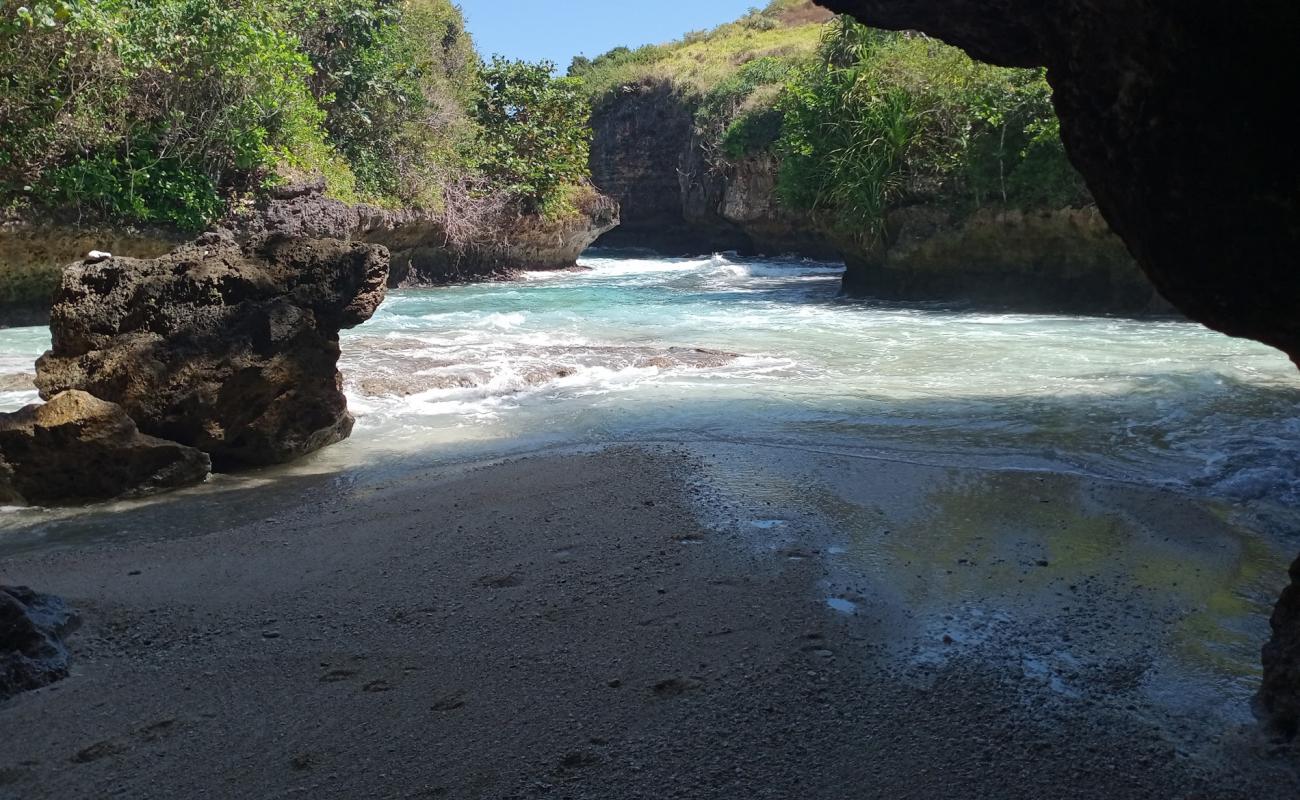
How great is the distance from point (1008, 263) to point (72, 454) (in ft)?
49.7

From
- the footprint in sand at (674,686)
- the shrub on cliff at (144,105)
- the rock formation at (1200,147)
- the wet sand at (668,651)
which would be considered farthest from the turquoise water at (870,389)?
the shrub on cliff at (144,105)

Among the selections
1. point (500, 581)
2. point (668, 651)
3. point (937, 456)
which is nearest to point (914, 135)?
point (937, 456)

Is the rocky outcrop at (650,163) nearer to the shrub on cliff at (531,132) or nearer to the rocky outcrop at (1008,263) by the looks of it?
the shrub on cliff at (531,132)

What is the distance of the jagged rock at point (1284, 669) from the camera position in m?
2.60

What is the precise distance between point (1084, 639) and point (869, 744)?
108cm

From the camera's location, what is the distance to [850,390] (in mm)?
8797

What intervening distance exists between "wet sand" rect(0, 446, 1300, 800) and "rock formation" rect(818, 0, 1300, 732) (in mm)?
665

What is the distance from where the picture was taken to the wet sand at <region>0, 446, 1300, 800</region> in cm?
256

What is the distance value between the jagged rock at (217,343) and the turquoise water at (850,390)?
478mm

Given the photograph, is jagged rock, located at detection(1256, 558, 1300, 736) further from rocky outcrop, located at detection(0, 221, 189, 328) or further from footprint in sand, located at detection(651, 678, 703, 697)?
rocky outcrop, located at detection(0, 221, 189, 328)

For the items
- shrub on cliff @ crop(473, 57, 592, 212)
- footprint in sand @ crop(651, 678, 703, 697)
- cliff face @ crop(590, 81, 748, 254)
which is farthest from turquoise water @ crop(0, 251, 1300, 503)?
cliff face @ crop(590, 81, 748, 254)

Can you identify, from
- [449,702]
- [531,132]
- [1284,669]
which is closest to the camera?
[1284,669]

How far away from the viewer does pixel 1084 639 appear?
131 inches

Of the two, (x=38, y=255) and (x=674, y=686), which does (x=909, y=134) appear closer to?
(x=38, y=255)
